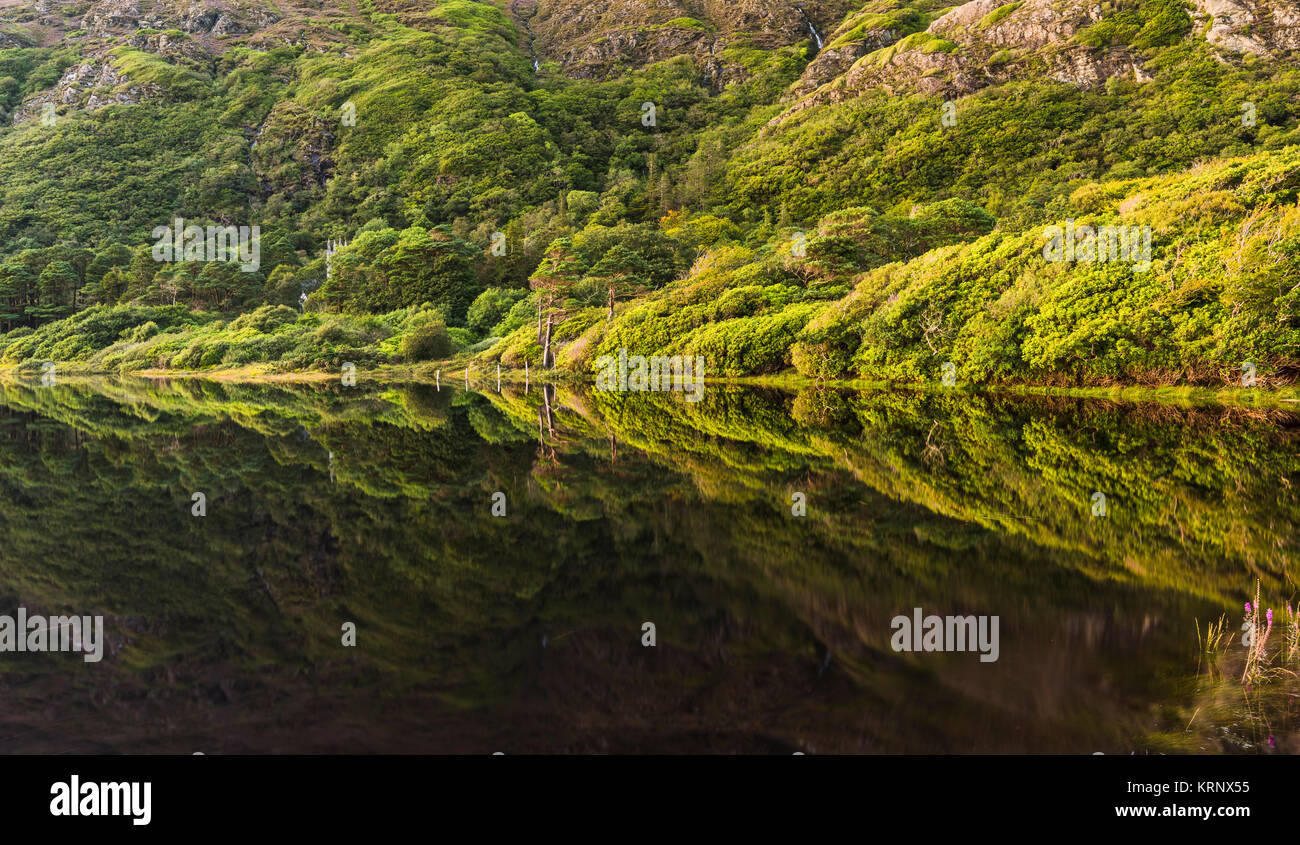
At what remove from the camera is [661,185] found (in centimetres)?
10794

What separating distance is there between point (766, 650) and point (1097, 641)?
2.23 m

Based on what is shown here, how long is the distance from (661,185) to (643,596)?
108838 millimetres

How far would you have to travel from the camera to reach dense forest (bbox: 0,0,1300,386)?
2870cm

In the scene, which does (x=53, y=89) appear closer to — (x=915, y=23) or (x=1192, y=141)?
(x=915, y=23)

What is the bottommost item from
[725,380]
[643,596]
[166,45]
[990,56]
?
[643,596]

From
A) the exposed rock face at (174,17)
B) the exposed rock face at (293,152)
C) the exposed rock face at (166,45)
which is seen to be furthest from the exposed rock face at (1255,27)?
the exposed rock face at (174,17)

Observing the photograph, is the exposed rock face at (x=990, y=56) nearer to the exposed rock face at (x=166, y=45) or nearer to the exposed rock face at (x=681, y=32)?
the exposed rock face at (x=681, y=32)

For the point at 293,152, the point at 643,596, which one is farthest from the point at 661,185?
the point at 643,596

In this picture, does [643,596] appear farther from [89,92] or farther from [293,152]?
[89,92]

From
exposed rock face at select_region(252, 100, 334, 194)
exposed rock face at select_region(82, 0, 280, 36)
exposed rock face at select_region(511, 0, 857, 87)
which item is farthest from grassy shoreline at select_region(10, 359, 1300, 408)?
exposed rock face at select_region(82, 0, 280, 36)

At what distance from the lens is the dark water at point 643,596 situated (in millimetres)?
3732
